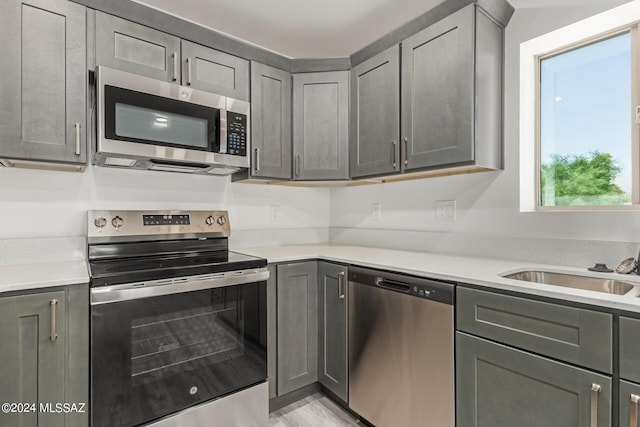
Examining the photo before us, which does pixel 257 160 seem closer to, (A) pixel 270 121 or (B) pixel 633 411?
(A) pixel 270 121

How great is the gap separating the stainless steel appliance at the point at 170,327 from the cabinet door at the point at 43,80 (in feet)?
1.45

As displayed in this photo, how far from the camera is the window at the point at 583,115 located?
1.55 meters

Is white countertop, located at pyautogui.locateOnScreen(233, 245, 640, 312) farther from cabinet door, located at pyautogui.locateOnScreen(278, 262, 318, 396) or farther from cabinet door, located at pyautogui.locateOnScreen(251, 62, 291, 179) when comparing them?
cabinet door, located at pyautogui.locateOnScreen(251, 62, 291, 179)

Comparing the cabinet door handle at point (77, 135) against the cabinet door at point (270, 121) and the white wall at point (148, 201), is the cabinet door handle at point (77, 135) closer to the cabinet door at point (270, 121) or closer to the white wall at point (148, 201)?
the white wall at point (148, 201)

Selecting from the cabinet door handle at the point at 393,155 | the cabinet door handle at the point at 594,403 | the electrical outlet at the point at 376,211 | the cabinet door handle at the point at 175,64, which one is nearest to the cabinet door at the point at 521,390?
the cabinet door handle at the point at 594,403

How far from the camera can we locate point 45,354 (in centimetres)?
128

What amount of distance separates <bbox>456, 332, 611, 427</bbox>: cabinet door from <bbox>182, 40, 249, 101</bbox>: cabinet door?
6.09ft

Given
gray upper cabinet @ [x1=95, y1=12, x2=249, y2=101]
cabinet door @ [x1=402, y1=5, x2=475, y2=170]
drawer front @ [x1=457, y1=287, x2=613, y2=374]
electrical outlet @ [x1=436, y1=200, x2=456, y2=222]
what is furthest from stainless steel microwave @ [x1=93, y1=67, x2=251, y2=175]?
drawer front @ [x1=457, y1=287, x2=613, y2=374]

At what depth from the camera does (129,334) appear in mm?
1421

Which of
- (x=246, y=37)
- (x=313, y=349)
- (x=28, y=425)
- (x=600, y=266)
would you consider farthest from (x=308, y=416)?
(x=246, y=37)

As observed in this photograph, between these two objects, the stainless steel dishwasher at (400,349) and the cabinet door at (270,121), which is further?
the cabinet door at (270,121)

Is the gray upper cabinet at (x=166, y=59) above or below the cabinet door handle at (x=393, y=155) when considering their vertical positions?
above

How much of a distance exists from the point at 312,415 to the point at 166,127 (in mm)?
1853

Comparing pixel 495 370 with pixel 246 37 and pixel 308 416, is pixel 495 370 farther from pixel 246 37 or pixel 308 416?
pixel 246 37
